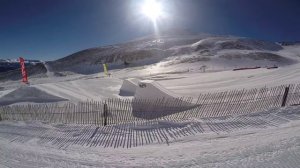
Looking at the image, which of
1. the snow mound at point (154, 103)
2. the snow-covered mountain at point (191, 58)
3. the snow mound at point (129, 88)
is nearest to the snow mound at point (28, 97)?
the snow mound at point (129, 88)

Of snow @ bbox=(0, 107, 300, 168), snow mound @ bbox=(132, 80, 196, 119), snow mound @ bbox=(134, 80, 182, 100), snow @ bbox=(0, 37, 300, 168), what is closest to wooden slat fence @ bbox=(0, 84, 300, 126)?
snow mound @ bbox=(132, 80, 196, 119)

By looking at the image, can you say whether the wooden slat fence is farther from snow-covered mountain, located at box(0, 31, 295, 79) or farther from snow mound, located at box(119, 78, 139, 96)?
snow-covered mountain, located at box(0, 31, 295, 79)

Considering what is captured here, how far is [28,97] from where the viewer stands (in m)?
25.3

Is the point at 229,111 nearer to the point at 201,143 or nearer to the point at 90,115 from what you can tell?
the point at 201,143

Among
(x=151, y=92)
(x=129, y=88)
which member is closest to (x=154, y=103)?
(x=151, y=92)

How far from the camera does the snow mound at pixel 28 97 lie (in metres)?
24.6

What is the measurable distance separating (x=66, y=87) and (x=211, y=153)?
22475 mm

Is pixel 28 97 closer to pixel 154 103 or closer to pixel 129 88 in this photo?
pixel 129 88

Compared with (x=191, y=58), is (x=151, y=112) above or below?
above

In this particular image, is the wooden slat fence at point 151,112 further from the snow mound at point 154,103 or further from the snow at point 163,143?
the snow at point 163,143

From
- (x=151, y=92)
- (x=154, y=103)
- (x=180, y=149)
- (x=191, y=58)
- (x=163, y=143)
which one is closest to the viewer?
(x=180, y=149)

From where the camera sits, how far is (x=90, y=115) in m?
15.7

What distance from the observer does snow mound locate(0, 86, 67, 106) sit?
24.6m

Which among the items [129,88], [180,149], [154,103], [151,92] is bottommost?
[129,88]
